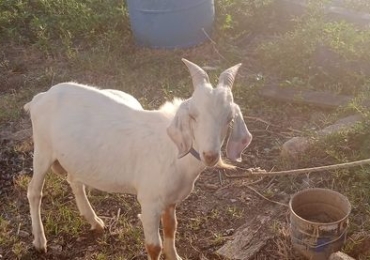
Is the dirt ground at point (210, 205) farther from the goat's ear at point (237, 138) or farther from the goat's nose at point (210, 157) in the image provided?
the goat's nose at point (210, 157)

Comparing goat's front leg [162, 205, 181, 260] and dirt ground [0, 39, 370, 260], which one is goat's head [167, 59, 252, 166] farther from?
dirt ground [0, 39, 370, 260]

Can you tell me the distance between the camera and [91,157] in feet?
12.8

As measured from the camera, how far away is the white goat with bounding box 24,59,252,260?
10.9 ft

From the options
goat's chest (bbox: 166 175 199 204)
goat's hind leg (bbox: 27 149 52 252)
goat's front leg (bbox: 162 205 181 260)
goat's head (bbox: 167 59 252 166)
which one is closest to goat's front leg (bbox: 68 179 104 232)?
goat's hind leg (bbox: 27 149 52 252)

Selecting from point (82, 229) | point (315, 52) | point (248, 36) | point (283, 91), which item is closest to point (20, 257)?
point (82, 229)

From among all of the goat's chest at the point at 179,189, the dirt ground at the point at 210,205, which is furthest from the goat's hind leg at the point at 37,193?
the goat's chest at the point at 179,189

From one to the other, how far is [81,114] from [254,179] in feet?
6.06

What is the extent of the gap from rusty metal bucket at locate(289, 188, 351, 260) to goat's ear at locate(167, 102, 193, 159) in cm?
92

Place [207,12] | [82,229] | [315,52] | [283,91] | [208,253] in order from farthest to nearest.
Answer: [207,12]
[315,52]
[283,91]
[82,229]
[208,253]

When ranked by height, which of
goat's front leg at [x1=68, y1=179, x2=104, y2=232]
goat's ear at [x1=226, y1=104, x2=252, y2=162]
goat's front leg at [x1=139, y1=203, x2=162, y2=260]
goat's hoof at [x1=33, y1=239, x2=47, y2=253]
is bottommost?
goat's hoof at [x1=33, y1=239, x2=47, y2=253]

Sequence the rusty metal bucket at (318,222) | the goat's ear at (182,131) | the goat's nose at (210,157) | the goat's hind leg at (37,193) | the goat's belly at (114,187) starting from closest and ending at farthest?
1. the goat's nose at (210,157)
2. the goat's ear at (182,131)
3. the rusty metal bucket at (318,222)
4. the goat's belly at (114,187)
5. the goat's hind leg at (37,193)

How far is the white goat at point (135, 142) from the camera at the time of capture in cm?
331

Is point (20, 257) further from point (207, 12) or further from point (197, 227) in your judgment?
point (207, 12)

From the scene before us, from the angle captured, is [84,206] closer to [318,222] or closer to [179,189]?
[179,189]
